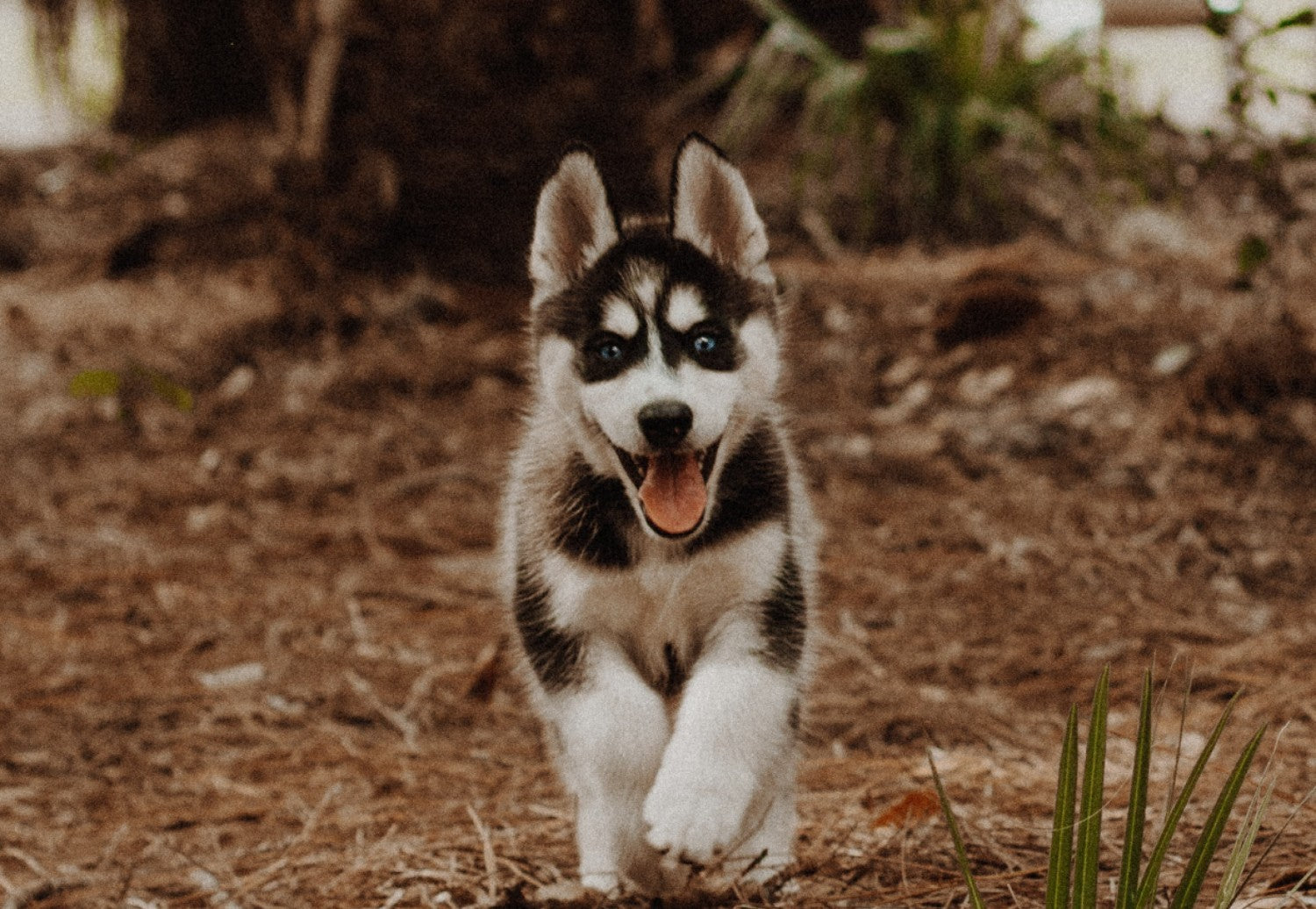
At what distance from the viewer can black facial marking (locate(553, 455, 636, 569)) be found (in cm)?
248

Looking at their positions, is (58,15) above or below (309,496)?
above

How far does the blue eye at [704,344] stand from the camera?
2.41m

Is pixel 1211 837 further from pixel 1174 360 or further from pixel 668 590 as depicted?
pixel 1174 360

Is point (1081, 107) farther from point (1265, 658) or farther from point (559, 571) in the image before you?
point (559, 571)

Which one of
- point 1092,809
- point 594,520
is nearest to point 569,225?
point 594,520

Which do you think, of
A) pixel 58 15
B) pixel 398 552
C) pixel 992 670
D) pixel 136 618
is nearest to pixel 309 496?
pixel 398 552

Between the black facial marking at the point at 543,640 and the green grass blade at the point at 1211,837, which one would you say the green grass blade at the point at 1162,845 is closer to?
the green grass blade at the point at 1211,837

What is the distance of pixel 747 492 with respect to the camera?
254 centimetres

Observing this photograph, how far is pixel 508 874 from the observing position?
7.99 feet

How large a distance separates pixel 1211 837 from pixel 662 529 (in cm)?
100

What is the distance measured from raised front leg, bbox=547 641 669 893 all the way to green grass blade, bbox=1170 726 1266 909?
1.04m

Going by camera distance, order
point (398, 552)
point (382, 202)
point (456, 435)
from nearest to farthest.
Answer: point (398, 552) < point (456, 435) < point (382, 202)

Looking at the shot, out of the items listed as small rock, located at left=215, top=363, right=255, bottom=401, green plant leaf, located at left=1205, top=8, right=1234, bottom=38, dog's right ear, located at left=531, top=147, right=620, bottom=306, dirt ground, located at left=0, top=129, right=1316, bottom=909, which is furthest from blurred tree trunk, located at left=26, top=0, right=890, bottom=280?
dog's right ear, located at left=531, top=147, right=620, bottom=306

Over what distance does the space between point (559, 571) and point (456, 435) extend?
319cm
